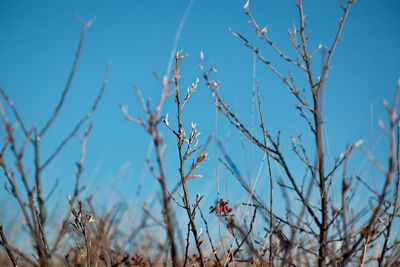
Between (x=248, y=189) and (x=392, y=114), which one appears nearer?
(x=392, y=114)

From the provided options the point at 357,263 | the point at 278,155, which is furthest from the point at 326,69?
the point at 357,263

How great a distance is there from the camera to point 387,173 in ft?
2.80

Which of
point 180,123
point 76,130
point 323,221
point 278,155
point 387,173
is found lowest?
point 387,173

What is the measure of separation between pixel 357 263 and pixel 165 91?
1.84 m

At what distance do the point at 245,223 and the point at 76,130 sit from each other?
3.63 ft

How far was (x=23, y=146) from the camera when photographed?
100 centimetres

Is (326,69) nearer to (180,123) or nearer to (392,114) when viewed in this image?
(180,123)

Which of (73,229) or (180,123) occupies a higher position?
(180,123)

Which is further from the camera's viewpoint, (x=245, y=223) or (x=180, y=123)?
(x=245, y=223)

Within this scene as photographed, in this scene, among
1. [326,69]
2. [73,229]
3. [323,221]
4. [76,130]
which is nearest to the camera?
[76,130]

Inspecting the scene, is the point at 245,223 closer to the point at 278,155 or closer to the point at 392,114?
the point at 278,155

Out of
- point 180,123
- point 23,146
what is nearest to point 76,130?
point 23,146

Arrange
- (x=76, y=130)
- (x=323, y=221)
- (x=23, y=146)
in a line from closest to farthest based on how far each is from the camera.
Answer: (x=23, y=146), (x=76, y=130), (x=323, y=221)

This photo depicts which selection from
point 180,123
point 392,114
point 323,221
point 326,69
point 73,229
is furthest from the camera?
point 326,69
